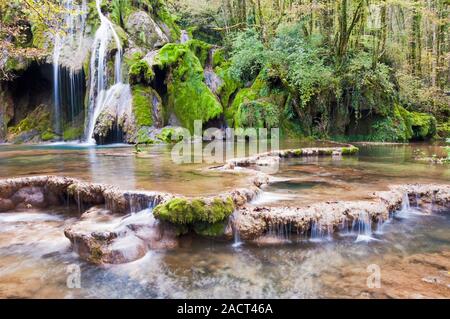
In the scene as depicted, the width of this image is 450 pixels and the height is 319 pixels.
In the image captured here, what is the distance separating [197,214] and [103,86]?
595 inches

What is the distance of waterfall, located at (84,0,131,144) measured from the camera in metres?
17.2

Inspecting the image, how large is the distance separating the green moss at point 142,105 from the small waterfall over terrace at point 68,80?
4391 mm

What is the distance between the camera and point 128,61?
18641mm

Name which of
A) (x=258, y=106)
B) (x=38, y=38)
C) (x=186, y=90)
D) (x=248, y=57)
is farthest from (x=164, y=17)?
(x=258, y=106)

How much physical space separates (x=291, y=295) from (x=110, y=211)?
3406 mm

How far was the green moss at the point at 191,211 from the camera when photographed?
4.96 meters

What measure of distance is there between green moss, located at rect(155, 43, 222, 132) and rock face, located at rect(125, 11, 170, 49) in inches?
111

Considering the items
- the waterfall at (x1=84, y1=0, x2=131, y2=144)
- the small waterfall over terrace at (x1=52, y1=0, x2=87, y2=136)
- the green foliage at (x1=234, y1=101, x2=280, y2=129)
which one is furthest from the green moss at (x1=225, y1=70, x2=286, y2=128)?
the small waterfall over terrace at (x1=52, y1=0, x2=87, y2=136)

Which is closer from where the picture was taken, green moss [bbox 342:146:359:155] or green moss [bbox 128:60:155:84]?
green moss [bbox 342:146:359:155]

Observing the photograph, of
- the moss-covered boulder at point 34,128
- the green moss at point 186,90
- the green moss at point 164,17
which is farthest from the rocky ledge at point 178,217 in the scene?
the green moss at point 164,17

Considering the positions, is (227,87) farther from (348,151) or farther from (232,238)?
(232,238)

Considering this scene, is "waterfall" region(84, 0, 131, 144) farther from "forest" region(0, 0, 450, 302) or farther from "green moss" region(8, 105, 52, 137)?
"green moss" region(8, 105, 52, 137)
